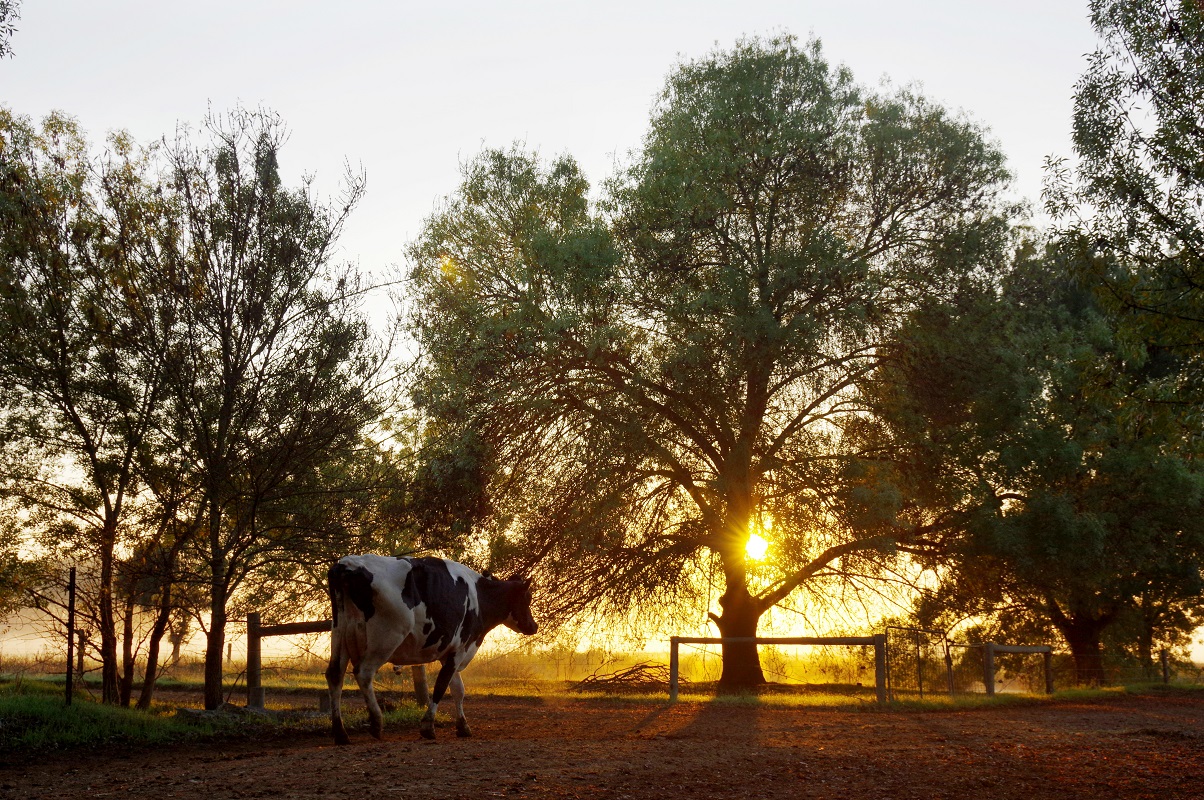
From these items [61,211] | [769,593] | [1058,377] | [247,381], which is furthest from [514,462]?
[1058,377]

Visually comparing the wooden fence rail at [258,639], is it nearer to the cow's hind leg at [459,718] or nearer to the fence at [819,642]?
the cow's hind leg at [459,718]

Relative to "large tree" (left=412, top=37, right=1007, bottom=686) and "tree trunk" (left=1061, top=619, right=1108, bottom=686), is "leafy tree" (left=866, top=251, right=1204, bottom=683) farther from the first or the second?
"tree trunk" (left=1061, top=619, right=1108, bottom=686)

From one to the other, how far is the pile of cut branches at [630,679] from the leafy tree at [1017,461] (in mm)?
6152

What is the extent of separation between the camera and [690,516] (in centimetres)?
1973

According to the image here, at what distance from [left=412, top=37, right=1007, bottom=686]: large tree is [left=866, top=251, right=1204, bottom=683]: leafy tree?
3.11ft

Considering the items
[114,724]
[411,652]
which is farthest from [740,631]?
[114,724]

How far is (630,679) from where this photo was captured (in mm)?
21406

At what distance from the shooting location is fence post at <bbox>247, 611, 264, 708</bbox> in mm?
12195

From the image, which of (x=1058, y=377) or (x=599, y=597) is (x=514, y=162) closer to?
(x=599, y=597)

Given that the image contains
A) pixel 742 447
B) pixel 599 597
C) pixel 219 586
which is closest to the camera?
pixel 219 586

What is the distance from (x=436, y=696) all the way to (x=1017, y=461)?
39.7 ft

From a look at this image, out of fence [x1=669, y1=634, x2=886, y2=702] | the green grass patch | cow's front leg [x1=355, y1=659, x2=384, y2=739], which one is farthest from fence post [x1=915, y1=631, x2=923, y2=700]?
the green grass patch

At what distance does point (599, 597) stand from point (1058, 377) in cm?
991

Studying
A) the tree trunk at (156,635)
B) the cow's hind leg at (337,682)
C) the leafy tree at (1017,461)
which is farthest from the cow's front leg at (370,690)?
the leafy tree at (1017,461)
